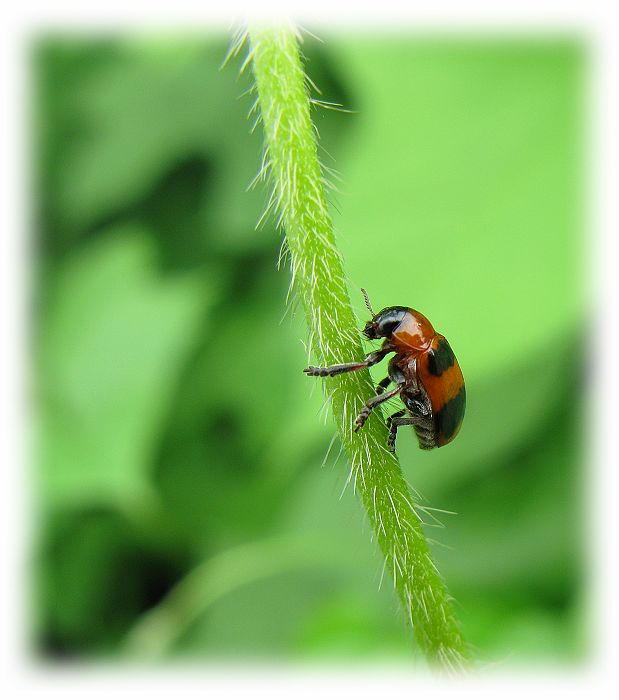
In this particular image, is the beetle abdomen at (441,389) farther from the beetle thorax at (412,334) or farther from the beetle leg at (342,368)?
the beetle leg at (342,368)

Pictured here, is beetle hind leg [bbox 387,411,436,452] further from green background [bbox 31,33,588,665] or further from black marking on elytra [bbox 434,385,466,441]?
green background [bbox 31,33,588,665]

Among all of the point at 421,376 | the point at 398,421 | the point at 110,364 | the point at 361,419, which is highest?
the point at 110,364

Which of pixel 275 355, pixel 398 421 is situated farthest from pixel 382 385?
pixel 275 355

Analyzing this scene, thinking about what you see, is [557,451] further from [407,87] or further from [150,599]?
[150,599]

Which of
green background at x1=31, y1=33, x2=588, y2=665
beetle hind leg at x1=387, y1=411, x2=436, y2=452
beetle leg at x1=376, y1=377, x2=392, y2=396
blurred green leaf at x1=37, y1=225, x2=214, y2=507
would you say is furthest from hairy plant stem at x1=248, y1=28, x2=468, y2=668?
blurred green leaf at x1=37, y1=225, x2=214, y2=507

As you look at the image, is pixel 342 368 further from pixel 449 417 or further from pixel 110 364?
pixel 110 364

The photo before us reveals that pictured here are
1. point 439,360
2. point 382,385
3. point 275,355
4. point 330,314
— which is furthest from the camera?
point 275,355

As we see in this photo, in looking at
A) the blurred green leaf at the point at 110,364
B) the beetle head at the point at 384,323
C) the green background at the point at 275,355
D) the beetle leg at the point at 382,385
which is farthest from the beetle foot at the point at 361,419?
the blurred green leaf at the point at 110,364
